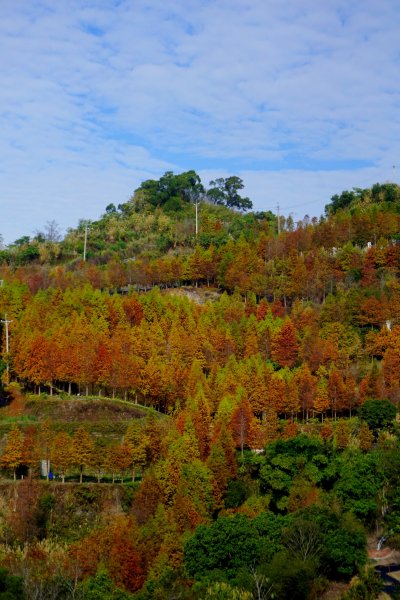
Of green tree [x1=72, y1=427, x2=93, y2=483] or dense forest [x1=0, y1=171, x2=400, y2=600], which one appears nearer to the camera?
dense forest [x1=0, y1=171, x2=400, y2=600]

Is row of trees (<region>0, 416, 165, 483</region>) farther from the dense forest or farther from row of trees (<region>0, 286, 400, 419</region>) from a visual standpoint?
row of trees (<region>0, 286, 400, 419</region>)

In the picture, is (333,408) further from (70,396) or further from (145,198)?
(145,198)

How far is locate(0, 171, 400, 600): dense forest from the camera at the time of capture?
28.7 m

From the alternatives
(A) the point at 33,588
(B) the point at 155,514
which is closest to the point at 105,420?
(B) the point at 155,514

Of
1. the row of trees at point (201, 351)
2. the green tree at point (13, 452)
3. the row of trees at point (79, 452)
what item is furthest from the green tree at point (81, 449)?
the row of trees at point (201, 351)

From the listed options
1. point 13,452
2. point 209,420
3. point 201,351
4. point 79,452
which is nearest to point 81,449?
point 79,452

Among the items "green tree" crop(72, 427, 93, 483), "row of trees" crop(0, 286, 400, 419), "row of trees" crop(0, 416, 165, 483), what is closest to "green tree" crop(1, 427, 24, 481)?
"row of trees" crop(0, 416, 165, 483)

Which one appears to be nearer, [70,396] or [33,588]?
[33,588]

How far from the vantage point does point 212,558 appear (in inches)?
1117

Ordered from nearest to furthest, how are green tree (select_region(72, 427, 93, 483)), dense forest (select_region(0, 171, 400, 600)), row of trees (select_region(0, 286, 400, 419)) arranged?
1. dense forest (select_region(0, 171, 400, 600))
2. green tree (select_region(72, 427, 93, 483))
3. row of trees (select_region(0, 286, 400, 419))

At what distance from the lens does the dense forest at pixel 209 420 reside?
94.0 feet

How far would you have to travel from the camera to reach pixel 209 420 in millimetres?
40688

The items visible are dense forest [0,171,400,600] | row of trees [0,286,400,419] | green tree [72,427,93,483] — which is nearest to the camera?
dense forest [0,171,400,600]

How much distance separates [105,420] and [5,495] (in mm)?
8247
